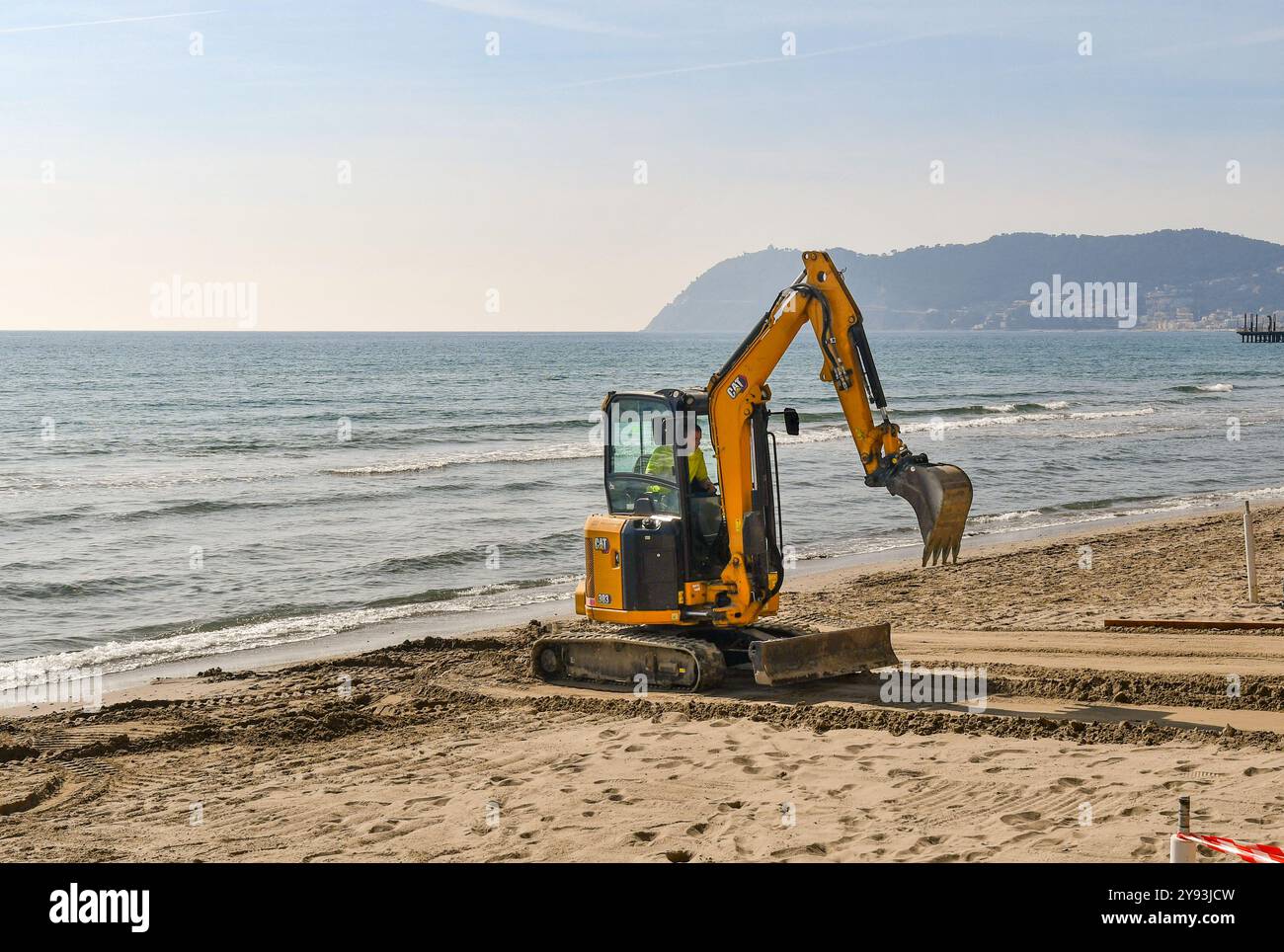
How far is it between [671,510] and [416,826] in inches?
187

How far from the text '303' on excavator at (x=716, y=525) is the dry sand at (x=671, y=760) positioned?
424mm

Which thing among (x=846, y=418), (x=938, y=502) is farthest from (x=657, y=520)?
(x=938, y=502)

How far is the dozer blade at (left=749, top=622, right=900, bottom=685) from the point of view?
12172mm

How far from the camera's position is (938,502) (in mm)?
11070

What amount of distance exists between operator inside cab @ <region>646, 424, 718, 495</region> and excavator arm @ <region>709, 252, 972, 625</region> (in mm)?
488

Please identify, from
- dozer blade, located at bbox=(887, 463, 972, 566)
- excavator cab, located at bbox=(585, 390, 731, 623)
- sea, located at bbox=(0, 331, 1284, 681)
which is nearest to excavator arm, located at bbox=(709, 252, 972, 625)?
dozer blade, located at bbox=(887, 463, 972, 566)

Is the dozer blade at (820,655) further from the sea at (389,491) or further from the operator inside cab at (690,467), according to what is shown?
the sea at (389,491)

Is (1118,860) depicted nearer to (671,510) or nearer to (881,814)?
A: (881,814)

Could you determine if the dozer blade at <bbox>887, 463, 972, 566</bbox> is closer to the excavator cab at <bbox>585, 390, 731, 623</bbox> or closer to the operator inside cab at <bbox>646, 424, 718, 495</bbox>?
the excavator cab at <bbox>585, 390, 731, 623</bbox>

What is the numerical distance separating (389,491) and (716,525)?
19.4 m

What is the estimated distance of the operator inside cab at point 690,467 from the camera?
1265 cm

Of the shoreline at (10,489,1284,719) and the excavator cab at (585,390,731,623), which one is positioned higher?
the excavator cab at (585,390,731,623)

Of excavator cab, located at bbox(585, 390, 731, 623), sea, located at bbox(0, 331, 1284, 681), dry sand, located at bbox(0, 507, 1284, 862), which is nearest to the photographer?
dry sand, located at bbox(0, 507, 1284, 862)

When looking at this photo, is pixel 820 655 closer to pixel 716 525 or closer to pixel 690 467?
pixel 716 525
